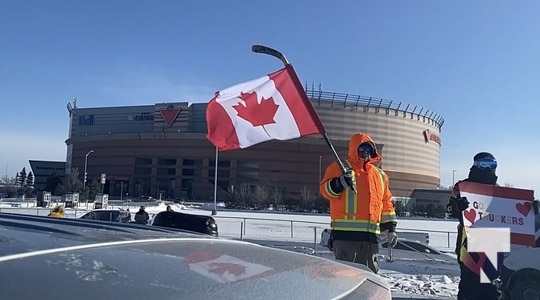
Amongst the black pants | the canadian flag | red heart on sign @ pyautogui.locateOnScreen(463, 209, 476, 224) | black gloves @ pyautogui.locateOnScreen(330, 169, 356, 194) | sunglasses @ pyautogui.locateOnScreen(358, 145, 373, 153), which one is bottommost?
the black pants

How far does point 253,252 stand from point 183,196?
8863cm

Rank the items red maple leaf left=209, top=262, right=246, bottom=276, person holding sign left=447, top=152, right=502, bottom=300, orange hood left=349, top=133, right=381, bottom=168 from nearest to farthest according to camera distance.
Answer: red maple leaf left=209, top=262, right=246, bottom=276 < person holding sign left=447, top=152, right=502, bottom=300 < orange hood left=349, top=133, right=381, bottom=168

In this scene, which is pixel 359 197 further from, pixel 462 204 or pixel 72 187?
pixel 72 187

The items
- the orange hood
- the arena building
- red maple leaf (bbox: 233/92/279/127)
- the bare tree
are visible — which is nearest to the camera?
the orange hood

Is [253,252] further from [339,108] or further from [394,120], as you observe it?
[394,120]

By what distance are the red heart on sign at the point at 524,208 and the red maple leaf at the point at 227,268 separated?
4188 mm

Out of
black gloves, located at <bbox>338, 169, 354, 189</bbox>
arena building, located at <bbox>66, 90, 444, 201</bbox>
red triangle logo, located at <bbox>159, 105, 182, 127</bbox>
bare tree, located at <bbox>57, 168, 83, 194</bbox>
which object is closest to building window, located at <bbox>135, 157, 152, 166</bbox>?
arena building, located at <bbox>66, 90, 444, 201</bbox>

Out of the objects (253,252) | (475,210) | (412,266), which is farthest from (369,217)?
(412,266)

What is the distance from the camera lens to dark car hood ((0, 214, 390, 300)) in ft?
4.51

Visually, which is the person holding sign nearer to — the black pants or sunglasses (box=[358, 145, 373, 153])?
the black pants

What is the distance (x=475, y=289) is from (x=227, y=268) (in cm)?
434

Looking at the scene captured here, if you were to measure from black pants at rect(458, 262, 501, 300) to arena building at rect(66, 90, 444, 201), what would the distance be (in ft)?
254

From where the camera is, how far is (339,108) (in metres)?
89.7

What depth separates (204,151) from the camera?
293ft
